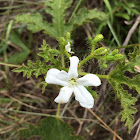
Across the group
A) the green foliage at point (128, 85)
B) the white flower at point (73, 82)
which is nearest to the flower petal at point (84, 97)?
the white flower at point (73, 82)

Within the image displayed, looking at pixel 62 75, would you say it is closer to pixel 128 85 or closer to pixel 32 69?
pixel 32 69

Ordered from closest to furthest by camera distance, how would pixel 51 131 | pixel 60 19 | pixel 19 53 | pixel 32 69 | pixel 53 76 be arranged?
pixel 53 76
pixel 32 69
pixel 51 131
pixel 60 19
pixel 19 53

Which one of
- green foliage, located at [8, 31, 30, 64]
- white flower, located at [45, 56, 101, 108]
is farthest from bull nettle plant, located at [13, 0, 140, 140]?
green foliage, located at [8, 31, 30, 64]

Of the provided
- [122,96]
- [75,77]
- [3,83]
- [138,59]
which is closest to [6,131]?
[3,83]

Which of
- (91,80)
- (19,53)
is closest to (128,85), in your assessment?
(91,80)

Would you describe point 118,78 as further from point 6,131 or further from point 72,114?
point 6,131

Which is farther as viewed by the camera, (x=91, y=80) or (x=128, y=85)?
(x=128, y=85)

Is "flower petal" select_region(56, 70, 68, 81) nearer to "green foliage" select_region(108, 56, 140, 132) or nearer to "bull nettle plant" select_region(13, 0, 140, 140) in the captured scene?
"bull nettle plant" select_region(13, 0, 140, 140)
